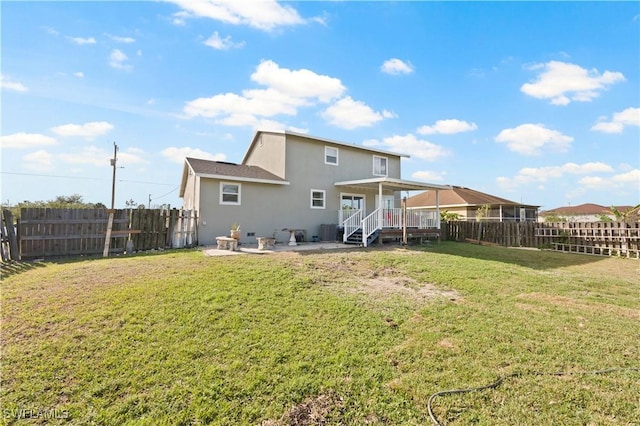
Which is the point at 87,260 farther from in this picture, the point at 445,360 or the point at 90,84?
the point at 445,360

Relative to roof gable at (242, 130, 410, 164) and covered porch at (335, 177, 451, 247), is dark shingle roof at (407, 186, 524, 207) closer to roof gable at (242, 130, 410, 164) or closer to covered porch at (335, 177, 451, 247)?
roof gable at (242, 130, 410, 164)

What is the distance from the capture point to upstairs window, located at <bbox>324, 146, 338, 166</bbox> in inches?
654

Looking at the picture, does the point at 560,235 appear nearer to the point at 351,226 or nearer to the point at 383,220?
the point at 383,220

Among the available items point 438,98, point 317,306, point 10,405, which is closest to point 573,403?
point 317,306

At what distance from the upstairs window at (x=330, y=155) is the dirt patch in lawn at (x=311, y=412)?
47.1 feet

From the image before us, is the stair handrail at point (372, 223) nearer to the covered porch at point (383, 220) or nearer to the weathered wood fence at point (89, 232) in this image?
the covered porch at point (383, 220)

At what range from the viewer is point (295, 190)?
15414 millimetres

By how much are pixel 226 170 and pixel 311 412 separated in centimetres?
1251

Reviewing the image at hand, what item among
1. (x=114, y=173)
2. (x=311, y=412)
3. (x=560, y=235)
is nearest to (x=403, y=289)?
(x=311, y=412)

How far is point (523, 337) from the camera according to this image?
13.6ft

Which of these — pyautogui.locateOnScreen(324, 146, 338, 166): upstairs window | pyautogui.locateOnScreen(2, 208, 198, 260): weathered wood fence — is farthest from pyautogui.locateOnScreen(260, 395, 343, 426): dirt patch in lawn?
pyautogui.locateOnScreen(324, 146, 338, 166): upstairs window

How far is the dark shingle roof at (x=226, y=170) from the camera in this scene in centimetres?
1306

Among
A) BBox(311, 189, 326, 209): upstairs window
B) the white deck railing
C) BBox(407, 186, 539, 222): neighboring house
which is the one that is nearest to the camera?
→ the white deck railing

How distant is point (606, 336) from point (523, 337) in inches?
47.6
